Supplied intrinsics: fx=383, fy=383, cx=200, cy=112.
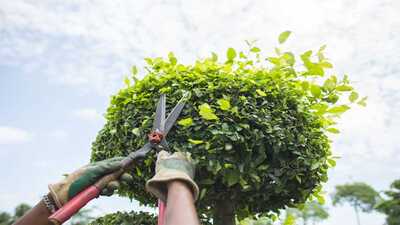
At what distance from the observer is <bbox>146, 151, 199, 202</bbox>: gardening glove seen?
251 centimetres

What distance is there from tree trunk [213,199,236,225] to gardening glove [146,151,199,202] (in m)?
0.81

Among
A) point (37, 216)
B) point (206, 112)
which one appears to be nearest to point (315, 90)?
point (206, 112)

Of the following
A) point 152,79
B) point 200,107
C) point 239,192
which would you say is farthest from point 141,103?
point 239,192

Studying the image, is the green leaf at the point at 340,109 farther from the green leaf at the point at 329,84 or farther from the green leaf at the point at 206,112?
the green leaf at the point at 206,112

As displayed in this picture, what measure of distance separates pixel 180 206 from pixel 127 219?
1695 mm

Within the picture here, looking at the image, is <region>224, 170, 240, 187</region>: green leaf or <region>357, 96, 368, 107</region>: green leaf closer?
<region>224, 170, 240, 187</region>: green leaf

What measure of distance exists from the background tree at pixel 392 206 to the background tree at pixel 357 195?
24229 millimetres

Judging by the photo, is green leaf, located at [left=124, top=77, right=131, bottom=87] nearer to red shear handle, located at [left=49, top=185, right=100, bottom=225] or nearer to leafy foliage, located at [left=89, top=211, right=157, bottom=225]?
red shear handle, located at [left=49, top=185, right=100, bottom=225]

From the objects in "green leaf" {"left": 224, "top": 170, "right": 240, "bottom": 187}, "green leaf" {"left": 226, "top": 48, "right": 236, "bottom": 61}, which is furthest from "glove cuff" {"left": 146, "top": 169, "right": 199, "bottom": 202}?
"green leaf" {"left": 226, "top": 48, "right": 236, "bottom": 61}

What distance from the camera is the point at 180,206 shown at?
2150mm

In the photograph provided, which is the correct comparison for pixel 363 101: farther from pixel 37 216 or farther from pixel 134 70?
pixel 37 216

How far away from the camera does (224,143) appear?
9.85ft

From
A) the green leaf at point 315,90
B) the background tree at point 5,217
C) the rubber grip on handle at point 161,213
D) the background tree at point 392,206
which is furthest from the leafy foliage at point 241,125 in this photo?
the background tree at point 392,206

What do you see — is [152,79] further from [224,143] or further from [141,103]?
[224,143]
